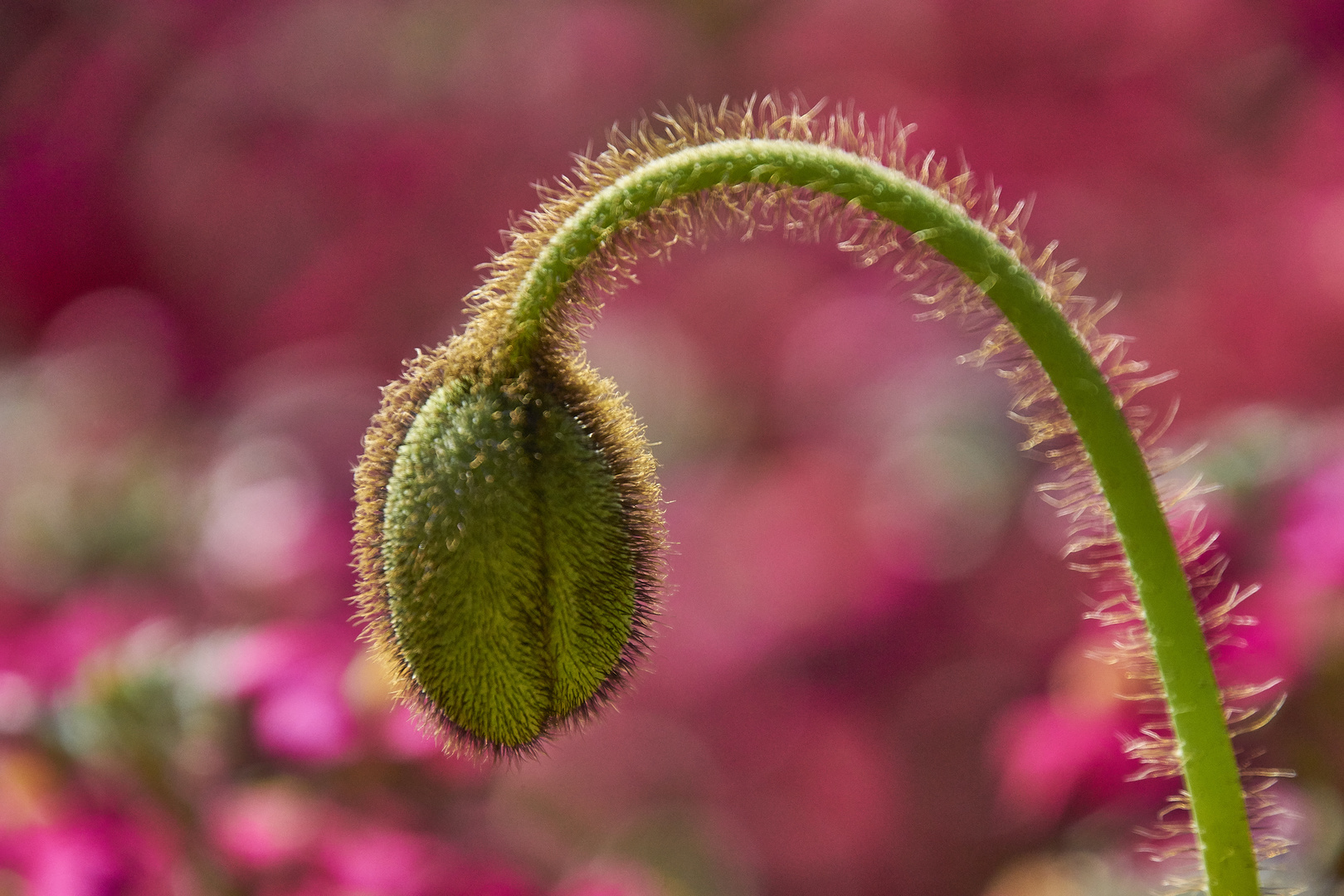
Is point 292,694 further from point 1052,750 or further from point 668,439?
point 668,439

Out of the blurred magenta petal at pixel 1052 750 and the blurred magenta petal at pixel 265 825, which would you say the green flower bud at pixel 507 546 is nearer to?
the blurred magenta petal at pixel 265 825

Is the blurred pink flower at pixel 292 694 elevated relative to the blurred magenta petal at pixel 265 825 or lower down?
elevated

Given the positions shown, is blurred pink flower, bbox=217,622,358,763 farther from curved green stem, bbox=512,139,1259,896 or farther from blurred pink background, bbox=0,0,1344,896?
curved green stem, bbox=512,139,1259,896

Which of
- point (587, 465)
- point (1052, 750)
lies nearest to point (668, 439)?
point (1052, 750)

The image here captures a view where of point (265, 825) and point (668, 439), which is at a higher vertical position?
point (668, 439)

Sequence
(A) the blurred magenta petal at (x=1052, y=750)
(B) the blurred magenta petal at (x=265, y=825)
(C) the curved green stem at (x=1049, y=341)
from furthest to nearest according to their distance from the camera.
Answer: (A) the blurred magenta petal at (x=1052, y=750) → (B) the blurred magenta petal at (x=265, y=825) → (C) the curved green stem at (x=1049, y=341)

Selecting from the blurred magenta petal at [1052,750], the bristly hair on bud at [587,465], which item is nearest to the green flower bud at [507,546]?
the bristly hair on bud at [587,465]

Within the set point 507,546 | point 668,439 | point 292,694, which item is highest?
point 668,439

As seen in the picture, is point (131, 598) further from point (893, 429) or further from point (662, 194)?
point (662, 194)
